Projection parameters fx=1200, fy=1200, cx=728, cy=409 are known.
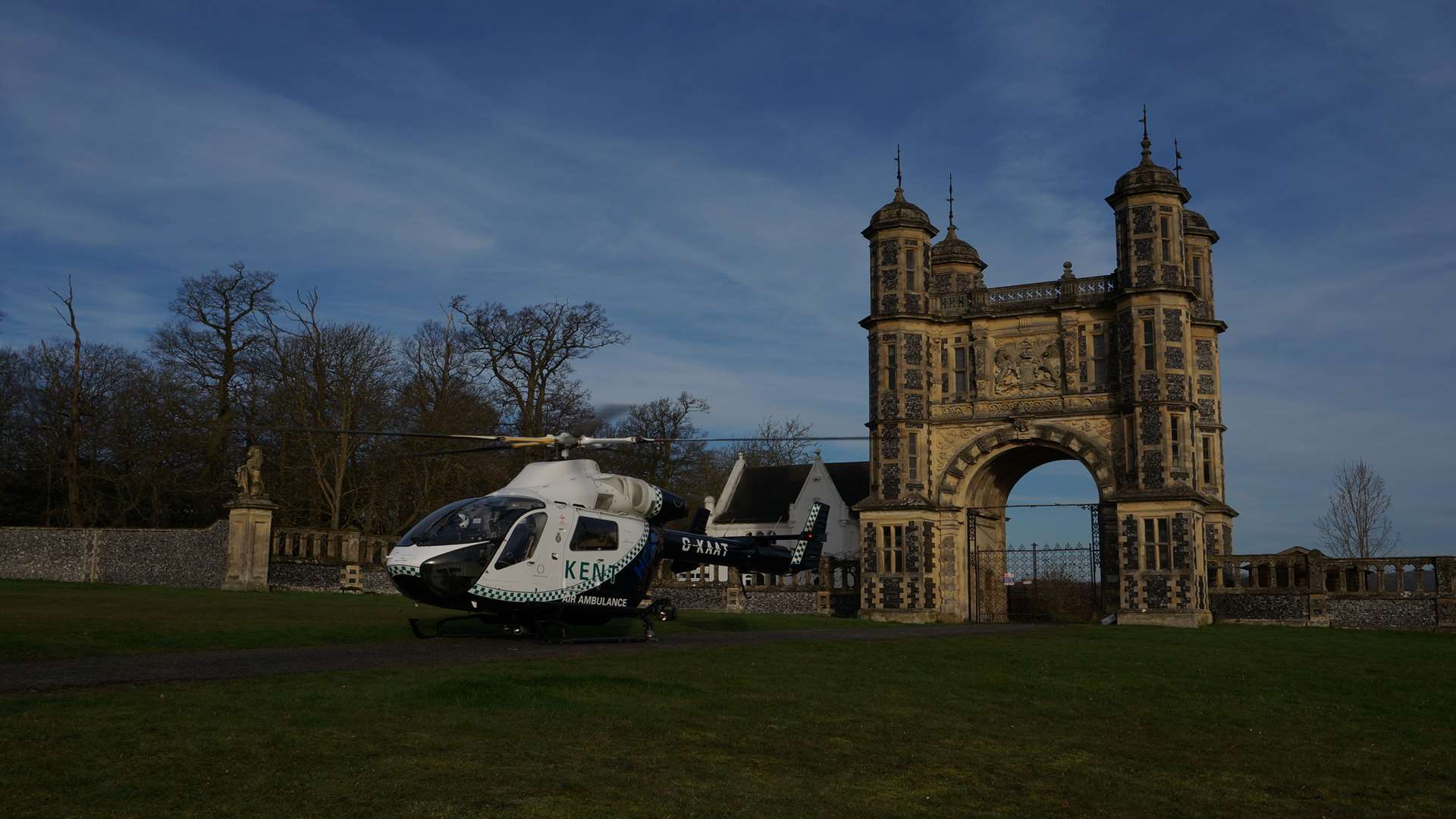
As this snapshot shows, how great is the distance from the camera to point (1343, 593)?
3466 centimetres

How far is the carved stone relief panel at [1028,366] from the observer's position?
37406mm

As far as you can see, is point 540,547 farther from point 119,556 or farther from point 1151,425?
point 1151,425

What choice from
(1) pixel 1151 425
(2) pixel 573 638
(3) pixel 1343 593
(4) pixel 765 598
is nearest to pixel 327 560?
(4) pixel 765 598

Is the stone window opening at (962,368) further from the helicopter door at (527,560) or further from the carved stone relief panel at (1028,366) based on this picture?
the helicopter door at (527,560)

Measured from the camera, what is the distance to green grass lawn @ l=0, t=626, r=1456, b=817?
24.5 ft

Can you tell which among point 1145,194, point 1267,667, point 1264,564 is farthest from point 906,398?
point 1267,667

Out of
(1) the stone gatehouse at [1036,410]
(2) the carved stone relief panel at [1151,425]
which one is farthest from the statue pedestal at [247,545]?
(2) the carved stone relief panel at [1151,425]

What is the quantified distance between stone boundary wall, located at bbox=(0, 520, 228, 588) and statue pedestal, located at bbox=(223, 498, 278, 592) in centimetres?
42

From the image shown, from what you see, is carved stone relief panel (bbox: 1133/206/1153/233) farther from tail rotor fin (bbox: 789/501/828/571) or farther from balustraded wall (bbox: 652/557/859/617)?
balustraded wall (bbox: 652/557/859/617)

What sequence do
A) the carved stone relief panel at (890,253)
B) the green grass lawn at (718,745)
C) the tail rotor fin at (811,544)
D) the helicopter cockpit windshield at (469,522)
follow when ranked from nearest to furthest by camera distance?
1. the green grass lawn at (718,745)
2. the helicopter cockpit windshield at (469,522)
3. the tail rotor fin at (811,544)
4. the carved stone relief panel at (890,253)

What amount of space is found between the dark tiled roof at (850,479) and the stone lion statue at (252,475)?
31.8 metres

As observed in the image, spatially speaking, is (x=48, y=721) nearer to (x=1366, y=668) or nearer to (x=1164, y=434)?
(x=1366, y=668)

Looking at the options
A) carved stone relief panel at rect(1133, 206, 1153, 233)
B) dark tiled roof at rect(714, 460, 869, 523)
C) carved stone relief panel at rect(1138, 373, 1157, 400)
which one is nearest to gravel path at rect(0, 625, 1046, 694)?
carved stone relief panel at rect(1138, 373, 1157, 400)

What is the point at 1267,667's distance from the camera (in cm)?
1864
